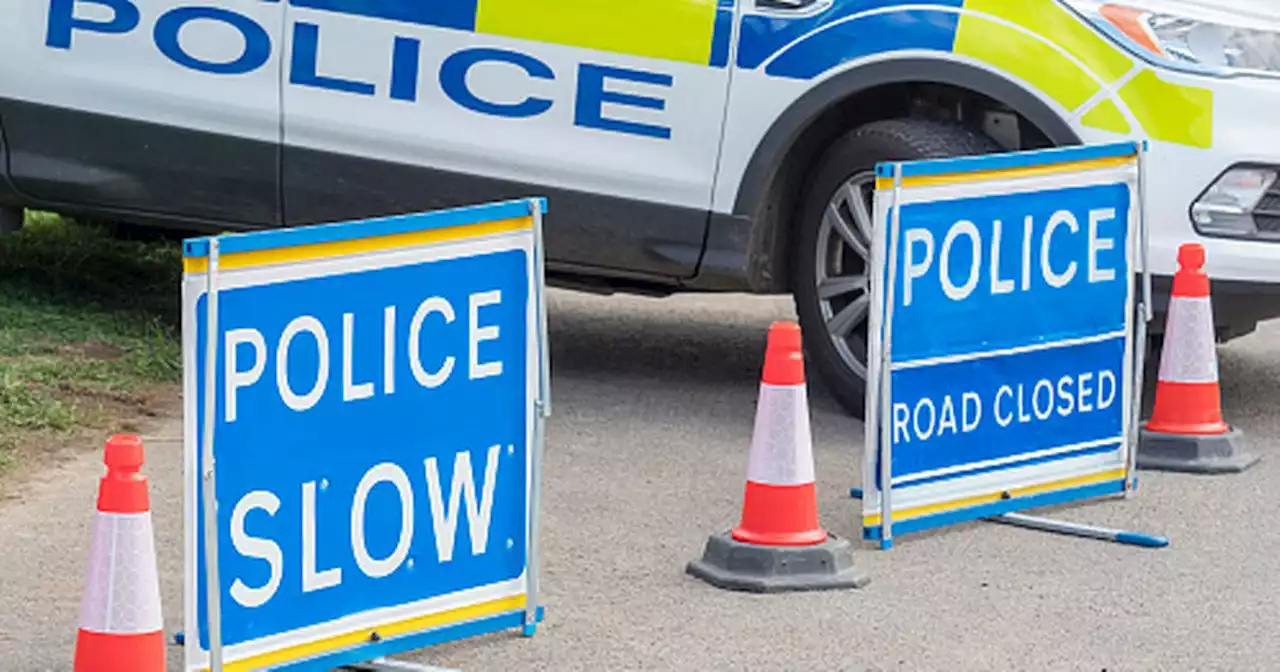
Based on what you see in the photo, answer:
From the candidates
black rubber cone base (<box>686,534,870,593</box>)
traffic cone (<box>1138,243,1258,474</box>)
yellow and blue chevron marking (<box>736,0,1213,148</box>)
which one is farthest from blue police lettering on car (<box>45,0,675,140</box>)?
black rubber cone base (<box>686,534,870,593</box>)

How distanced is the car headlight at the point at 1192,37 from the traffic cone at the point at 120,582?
11.6ft

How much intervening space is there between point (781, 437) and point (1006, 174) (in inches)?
41.4

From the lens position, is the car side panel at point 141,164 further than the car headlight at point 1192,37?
Yes

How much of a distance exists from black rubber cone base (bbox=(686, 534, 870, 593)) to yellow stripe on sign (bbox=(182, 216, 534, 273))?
0.97 metres

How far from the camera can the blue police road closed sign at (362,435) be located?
4.05 metres

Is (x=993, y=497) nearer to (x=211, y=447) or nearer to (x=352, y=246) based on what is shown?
(x=352, y=246)

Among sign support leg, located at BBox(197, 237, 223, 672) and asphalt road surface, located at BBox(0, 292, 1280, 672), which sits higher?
sign support leg, located at BBox(197, 237, 223, 672)

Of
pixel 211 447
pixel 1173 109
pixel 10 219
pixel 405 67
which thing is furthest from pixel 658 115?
pixel 211 447

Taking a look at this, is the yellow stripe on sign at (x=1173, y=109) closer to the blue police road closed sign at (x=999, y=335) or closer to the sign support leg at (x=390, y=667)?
the blue police road closed sign at (x=999, y=335)

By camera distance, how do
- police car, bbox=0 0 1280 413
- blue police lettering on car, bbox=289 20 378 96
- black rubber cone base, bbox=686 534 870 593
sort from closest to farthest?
black rubber cone base, bbox=686 534 870 593 < police car, bbox=0 0 1280 413 < blue police lettering on car, bbox=289 20 378 96

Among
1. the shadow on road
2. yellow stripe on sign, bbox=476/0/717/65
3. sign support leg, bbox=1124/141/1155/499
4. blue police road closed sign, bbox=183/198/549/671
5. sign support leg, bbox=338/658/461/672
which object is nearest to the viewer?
blue police road closed sign, bbox=183/198/549/671

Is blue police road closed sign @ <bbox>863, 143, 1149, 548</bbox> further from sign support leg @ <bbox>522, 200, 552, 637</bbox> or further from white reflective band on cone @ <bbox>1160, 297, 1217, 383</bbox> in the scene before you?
sign support leg @ <bbox>522, 200, 552, 637</bbox>

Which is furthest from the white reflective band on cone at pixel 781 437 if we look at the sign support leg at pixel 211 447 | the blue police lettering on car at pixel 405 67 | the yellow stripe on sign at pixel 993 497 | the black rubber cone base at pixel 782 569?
the blue police lettering on car at pixel 405 67

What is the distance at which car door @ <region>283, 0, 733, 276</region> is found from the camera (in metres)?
6.76
